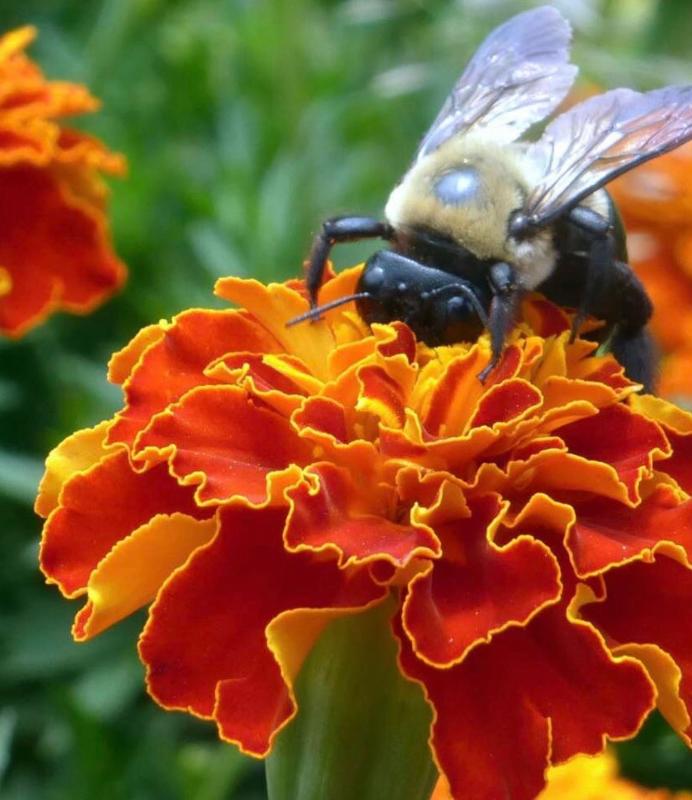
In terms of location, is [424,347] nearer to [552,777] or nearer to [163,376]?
[163,376]

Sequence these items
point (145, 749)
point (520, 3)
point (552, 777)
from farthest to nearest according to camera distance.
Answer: point (520, 3) < point (145, 749) < point (552, 777)

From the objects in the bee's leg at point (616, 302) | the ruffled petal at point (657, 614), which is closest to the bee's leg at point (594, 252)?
the bee's leg at point (616, 302)

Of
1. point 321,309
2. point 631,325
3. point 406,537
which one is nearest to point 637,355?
point 631,325

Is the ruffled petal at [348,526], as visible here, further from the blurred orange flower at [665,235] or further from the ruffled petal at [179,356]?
the blurred orange flower at [665,235]

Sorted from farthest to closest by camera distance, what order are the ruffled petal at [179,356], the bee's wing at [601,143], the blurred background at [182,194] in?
1. the blurred background at [182,194]
2. the bee's wing at [601,143]
3. the ruffled petal at [179,356]

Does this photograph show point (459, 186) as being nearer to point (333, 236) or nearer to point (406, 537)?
point (333, 236)

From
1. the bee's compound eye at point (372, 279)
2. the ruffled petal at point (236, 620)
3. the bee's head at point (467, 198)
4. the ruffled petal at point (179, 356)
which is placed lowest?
the ruffled petal at point (236, 620)

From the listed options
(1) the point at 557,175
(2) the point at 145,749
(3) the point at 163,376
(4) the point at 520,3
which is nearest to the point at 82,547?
(3) the point at 163,376
